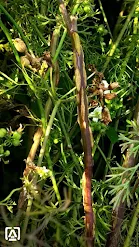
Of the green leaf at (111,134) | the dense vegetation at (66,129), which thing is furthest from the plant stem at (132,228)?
the green leaf at (111,134)

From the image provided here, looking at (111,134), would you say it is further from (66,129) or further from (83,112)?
(83,112)

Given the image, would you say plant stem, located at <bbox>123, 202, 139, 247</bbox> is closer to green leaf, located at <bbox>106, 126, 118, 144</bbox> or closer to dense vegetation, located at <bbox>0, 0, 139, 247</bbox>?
dense vegetation, located at <bbox>0, 0, 139, 247</bbox>

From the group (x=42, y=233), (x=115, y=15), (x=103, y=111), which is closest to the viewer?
(x=103, y=111)

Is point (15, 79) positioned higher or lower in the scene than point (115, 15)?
lower

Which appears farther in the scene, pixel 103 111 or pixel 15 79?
pixel 15 79

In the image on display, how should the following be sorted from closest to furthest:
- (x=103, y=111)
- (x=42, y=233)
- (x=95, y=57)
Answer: (x=103, y=111)
(x=42, y=233)
(x=95, y=57)

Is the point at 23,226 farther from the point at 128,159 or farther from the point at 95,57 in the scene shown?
the point at 95,57

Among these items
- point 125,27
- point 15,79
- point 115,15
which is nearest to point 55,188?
point 15,79

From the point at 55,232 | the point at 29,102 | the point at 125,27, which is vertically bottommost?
the point at 55,232
